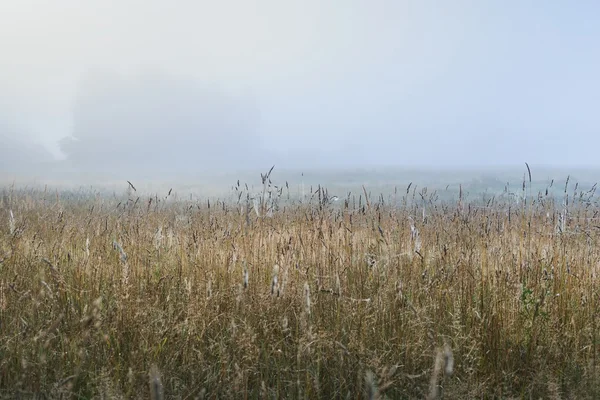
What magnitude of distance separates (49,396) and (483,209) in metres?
4.72

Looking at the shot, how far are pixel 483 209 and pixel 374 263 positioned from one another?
2793 millimetres

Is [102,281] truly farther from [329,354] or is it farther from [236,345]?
[329,354]

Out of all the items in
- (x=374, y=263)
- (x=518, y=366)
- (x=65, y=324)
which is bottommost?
(x=518, y=366)

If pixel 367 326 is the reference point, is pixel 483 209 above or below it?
above

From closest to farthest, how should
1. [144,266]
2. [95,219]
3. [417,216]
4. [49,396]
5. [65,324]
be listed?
[49,396] → [65,324] → [144,266] → [417,216] → [95,219]

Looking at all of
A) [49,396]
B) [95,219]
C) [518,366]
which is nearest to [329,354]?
[518,366]

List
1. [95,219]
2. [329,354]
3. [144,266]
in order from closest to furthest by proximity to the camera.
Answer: [329,354] < [144,266] < [95,219]

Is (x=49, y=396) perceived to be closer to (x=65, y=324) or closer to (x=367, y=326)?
(x=65, y=324)

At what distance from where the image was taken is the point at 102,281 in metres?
3.47

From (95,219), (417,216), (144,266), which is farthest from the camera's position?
(95,219)

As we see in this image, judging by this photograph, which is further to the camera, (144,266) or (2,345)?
(144,266)

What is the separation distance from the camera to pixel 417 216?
5117 millimetres

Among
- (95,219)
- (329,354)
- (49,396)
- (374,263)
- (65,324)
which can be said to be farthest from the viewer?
(95,219)

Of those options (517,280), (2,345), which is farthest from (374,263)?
(2,345)
